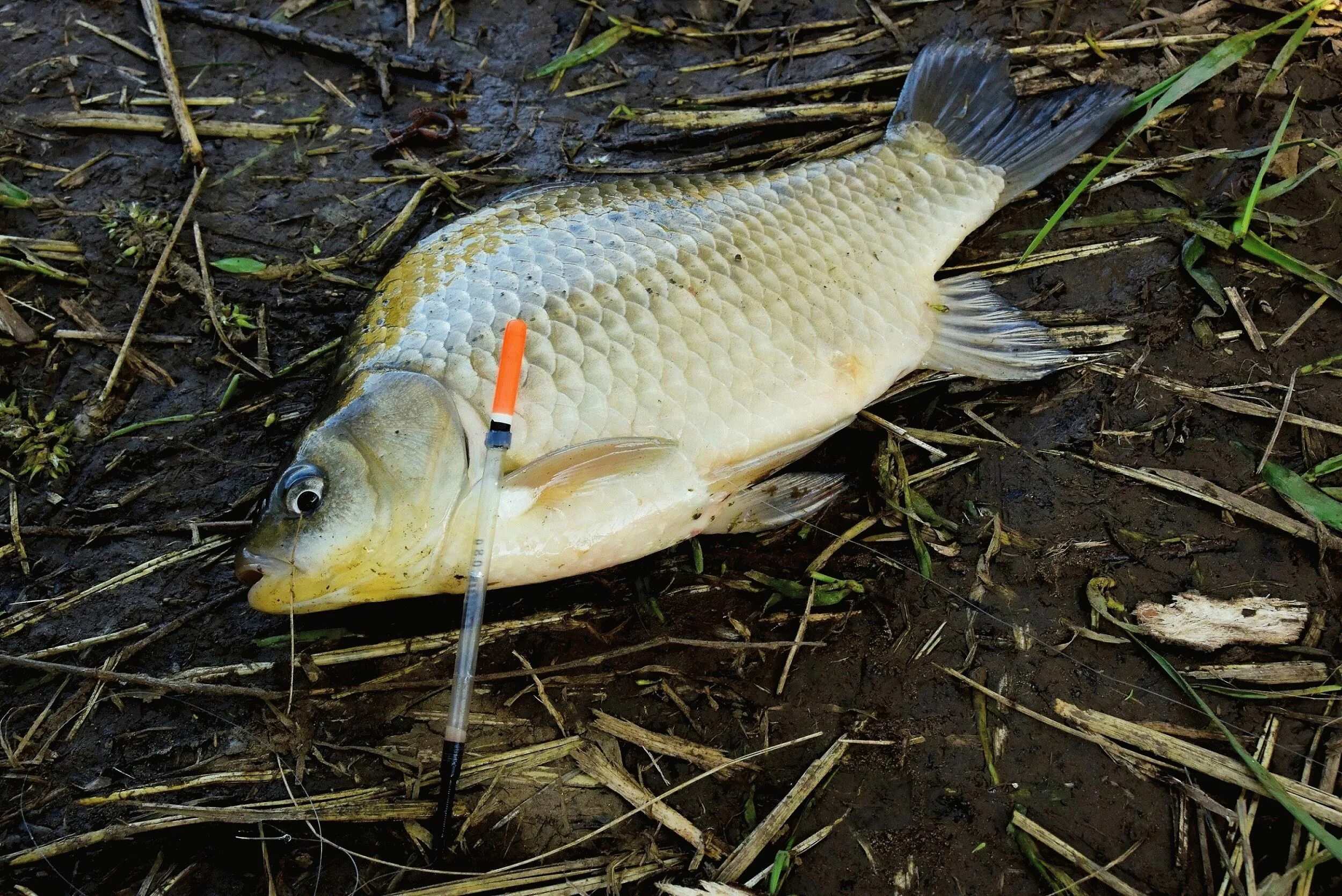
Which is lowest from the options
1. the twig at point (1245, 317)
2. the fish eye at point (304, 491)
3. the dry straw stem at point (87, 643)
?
the dry straw stem at point (87, 643)

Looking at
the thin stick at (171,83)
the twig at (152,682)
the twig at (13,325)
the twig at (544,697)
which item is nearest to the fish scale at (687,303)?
the twig at (544,697)

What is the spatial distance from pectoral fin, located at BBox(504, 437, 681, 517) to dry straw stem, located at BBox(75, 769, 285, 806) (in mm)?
999

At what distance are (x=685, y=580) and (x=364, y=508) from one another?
3.11 feet

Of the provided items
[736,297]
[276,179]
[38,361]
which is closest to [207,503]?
[38,361]

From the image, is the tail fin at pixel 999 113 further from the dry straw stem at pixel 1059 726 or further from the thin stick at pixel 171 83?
the thin stick at pixel 171 83

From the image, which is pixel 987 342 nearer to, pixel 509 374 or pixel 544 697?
pixel 509 374

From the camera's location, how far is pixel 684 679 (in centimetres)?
231

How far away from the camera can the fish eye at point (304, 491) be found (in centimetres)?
211

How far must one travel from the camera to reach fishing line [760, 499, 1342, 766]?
82.7 inches

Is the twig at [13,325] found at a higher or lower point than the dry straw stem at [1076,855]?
higher

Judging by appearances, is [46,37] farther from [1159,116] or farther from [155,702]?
[1159,116]

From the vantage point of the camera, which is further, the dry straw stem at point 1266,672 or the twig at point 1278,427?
the twig at point 1278,427

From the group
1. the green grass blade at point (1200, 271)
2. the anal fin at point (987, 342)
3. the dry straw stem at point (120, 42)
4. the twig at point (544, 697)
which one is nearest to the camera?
the twig at point (544, 697)

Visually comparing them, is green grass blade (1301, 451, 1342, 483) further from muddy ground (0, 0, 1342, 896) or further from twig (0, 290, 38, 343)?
twig (0, 290, 38, 343)
